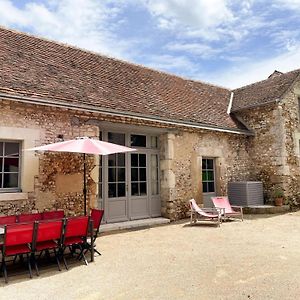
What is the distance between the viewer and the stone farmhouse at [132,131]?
21.3ft

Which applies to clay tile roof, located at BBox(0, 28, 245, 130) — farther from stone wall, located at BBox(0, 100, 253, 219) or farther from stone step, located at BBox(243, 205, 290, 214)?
stone step, located at BBox(243, 205, 290, 214)

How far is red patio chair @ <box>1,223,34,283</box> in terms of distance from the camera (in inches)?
156

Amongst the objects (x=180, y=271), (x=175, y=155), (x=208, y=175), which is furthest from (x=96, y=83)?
(x=180, y=271)

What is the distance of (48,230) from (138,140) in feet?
16.2

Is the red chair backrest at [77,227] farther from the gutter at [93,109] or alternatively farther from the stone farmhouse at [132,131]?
the gutter at [93,109]

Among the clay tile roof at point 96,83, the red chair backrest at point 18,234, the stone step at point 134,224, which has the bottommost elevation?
the stone step at point 134,224

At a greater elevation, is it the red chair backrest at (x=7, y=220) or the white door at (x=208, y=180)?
the white door at (x=208, y=180)

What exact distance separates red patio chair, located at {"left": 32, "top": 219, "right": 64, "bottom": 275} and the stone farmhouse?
7.09 feet

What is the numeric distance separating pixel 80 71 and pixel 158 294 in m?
6.94

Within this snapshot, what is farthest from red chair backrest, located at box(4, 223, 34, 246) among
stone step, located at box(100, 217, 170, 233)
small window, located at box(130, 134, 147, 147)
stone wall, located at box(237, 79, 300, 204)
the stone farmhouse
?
stone wall, located at box(237, 79, 300, 204)

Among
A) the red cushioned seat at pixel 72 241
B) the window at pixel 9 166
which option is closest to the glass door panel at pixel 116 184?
the window at pixel 9 166

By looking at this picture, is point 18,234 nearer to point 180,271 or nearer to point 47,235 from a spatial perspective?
point 47,235

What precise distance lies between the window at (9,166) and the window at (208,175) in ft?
19.8

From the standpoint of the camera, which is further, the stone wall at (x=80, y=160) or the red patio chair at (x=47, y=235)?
the stone wall at (x=80, y=160)
